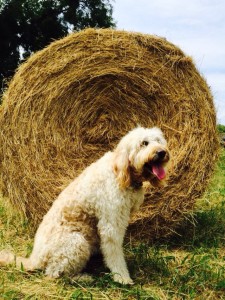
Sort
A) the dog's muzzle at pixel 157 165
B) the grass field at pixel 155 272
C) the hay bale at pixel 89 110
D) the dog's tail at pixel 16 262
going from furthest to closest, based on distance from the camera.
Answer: the hay bale at pixel 89 110 < the dog's tail at pixel 16 262 < the dog's muzzle at pixel 157 165 < the grass field at pixel 155 272

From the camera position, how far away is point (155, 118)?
6.01 meters

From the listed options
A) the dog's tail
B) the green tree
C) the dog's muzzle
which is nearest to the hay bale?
the dog's tail

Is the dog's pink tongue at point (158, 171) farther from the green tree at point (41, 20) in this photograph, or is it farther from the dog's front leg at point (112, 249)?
the green tree at point (41, 20)

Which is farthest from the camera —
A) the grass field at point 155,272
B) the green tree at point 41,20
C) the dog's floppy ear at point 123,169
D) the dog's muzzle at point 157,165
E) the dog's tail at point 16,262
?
the green tree at point 41,20

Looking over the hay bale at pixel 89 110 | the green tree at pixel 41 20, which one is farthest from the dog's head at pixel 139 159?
the green tree at pixel 41 20

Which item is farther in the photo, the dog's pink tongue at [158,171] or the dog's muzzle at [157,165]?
the dog's pink tongue at [158,171]

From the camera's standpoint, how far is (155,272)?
449 centimetres

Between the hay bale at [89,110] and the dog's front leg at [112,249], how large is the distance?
1.06 m

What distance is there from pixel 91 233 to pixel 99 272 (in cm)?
44

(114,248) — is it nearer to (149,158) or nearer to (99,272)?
(99,272)

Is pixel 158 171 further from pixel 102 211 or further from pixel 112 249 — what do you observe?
pixel 112 249

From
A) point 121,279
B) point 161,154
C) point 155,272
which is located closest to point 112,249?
point 121,279

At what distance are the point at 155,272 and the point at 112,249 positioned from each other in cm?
54

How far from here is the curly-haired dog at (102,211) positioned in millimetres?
4223
